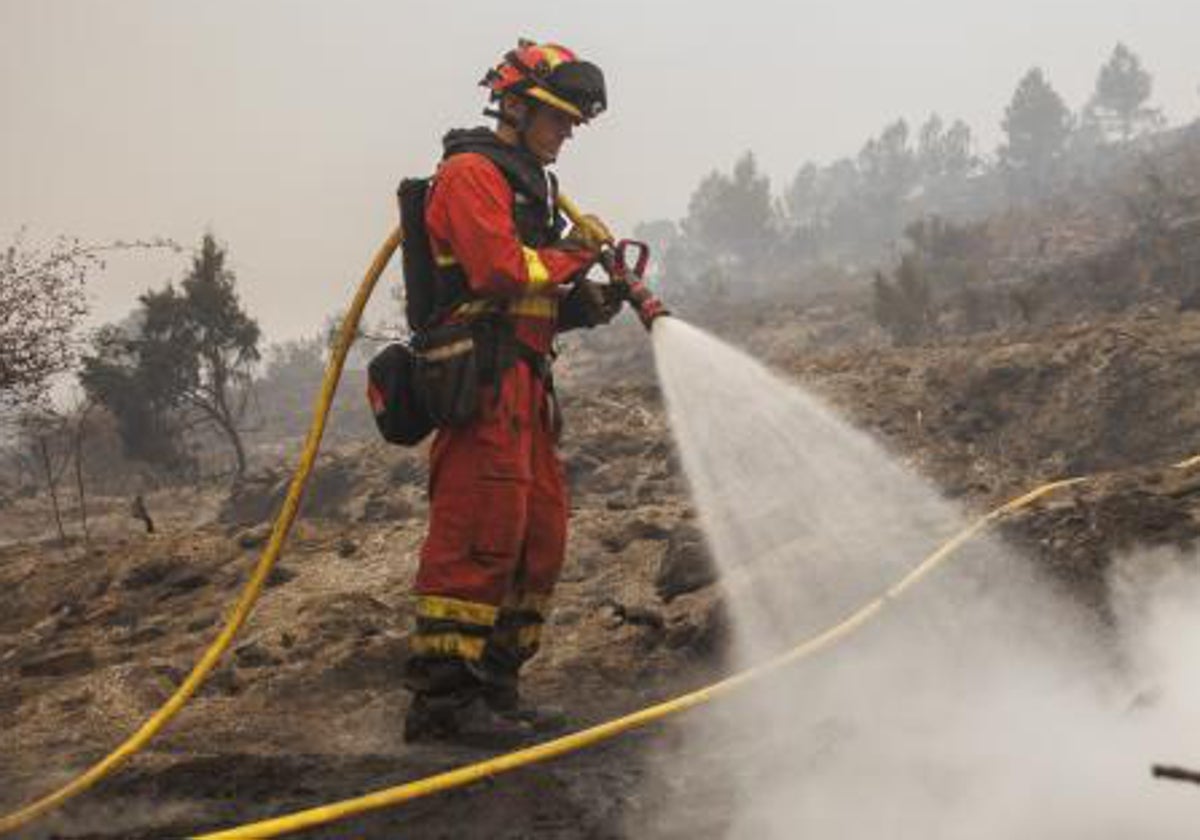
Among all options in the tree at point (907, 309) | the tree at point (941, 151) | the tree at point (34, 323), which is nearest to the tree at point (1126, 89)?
the tree at point (941, 151)

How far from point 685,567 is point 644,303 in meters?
1.78

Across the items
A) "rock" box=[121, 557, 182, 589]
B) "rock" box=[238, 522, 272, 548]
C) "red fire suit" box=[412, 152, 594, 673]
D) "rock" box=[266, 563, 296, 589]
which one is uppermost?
"red fire suit" box=[412, 152, 594, 673]

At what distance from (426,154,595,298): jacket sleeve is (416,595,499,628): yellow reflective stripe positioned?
95 centimetres

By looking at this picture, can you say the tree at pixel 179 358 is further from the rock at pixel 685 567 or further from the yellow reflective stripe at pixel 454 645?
the yellow reflective stripe at pixel 454 645

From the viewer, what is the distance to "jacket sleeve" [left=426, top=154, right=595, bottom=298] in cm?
327

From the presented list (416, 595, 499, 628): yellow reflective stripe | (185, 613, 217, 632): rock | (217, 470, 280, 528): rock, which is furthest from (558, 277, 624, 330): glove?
(217, 470, 280, 528): rock

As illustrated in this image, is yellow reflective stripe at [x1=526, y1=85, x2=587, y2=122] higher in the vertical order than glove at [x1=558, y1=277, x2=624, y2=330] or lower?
higher

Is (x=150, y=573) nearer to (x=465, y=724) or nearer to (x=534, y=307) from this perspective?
(x=465, y=724)

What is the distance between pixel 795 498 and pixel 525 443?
303 centimetres

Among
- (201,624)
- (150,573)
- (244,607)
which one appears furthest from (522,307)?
(150,573)

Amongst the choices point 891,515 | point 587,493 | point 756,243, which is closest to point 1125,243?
point 587,493

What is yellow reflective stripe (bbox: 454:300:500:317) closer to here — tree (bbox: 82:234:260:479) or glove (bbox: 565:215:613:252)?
glove (bbox: 565:215:613:252)

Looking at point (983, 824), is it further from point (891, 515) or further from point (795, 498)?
point (795, 498)

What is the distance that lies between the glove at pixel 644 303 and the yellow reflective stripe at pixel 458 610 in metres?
1.07
